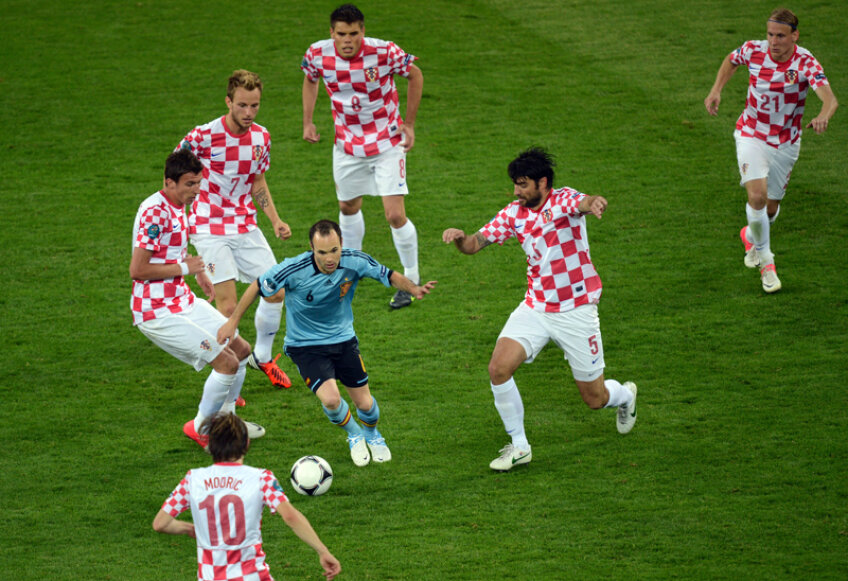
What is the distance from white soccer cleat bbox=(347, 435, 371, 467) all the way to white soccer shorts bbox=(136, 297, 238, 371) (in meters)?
1.07

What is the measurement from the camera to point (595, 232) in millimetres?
9695

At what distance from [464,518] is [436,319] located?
2.81 metres

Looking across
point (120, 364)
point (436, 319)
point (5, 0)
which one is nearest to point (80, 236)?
point (120, 364)

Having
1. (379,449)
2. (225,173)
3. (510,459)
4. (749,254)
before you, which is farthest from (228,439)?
(749,254)

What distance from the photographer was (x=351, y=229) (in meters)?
8.70

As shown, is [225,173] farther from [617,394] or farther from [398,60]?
[617,394]

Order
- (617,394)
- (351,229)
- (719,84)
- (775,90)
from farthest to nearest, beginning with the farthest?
1. (719,84)
2. (351,229)
3. (775,90)
4. (617,394)

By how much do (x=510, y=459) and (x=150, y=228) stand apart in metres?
2.74

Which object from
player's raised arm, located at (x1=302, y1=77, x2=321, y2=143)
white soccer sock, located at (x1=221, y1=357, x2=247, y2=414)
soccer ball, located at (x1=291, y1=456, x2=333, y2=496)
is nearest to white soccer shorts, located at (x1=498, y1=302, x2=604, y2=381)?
soccer ball, located at (x1=291, y1=456, x2=333, y2=496)

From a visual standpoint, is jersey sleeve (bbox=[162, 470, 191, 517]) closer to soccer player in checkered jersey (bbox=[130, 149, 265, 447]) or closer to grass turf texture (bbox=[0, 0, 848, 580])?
grass turf texture (bbox=[0, 0, 848, 580])

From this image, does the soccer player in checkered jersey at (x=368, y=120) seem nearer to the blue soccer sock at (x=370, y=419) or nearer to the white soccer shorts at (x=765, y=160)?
the blue soccer sock at (x=370, y=419)

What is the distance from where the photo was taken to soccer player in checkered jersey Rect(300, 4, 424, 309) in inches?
323

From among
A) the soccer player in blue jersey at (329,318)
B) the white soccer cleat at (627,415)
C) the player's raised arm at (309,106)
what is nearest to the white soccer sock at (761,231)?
the white soccer cleat at (627,415)

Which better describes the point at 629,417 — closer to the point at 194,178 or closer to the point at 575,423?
the point at 575,423
